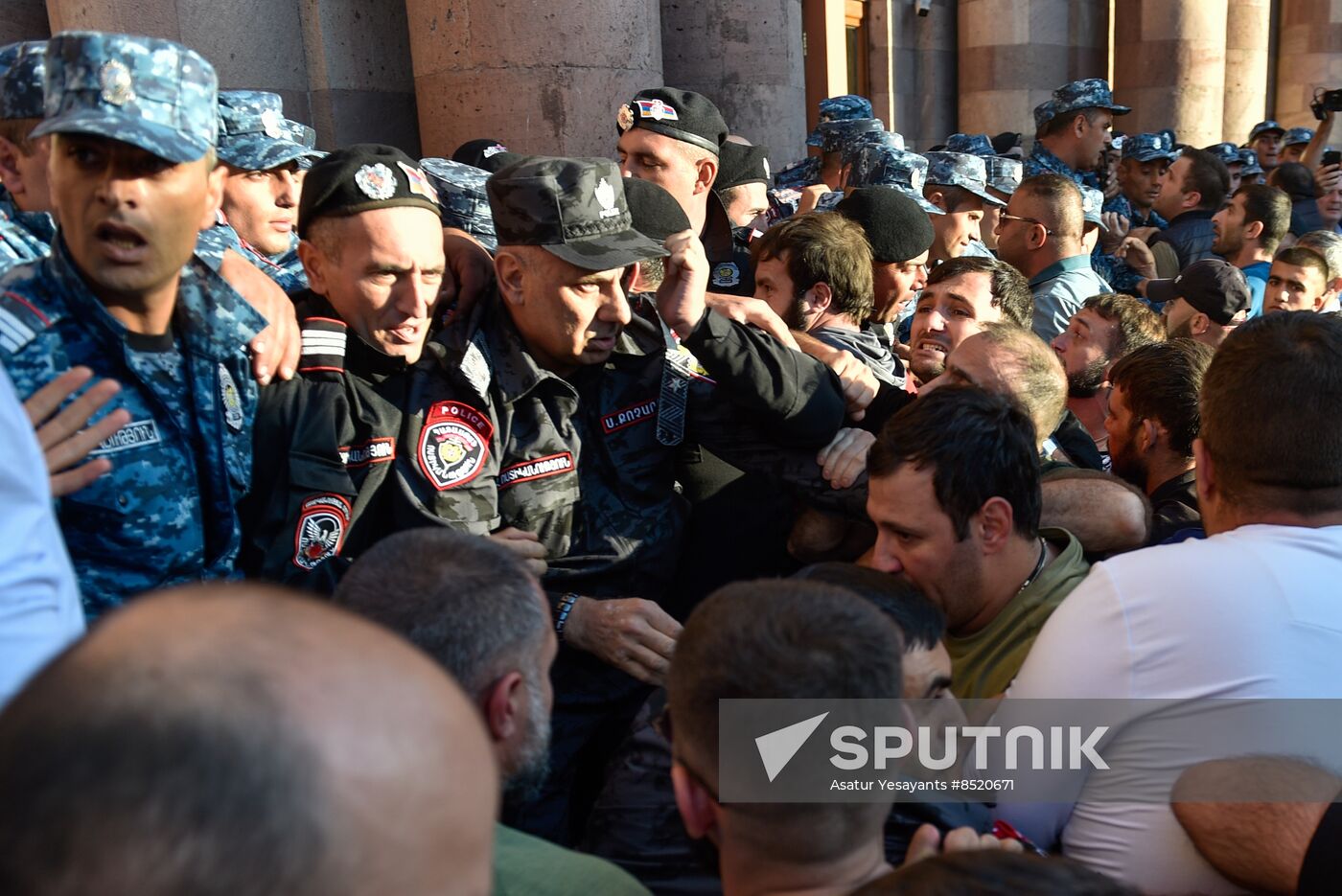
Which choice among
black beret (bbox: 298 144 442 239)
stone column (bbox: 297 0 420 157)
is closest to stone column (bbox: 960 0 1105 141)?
stone column (bbox: 297 0 420 157)

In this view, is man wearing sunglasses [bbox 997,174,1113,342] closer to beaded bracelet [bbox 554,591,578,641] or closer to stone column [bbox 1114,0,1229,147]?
beaded bracelet [bbox 554,591,578,641]

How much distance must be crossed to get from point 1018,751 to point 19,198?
256cm

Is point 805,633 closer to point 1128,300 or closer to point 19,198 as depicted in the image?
point 19,198

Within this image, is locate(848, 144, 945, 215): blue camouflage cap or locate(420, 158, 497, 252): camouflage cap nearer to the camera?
locate(420, 158, 497, 252): camouflage cap

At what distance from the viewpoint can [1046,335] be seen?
4930mm

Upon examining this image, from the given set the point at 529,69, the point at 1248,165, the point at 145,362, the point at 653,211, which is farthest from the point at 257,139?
the point at 1248,165

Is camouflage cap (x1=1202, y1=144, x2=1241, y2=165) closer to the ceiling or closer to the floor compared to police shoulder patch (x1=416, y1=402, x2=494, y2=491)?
closer to the ceiling

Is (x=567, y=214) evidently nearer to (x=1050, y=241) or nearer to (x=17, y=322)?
(x=17, y=322)

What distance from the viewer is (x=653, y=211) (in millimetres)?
2902

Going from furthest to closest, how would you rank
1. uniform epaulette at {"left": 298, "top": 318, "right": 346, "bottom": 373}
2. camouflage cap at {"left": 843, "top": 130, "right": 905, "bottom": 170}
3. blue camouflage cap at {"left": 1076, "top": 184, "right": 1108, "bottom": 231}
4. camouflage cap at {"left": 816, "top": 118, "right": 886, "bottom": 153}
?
camouflage cap at {"left": 816, "top": 118, "right": 886, "bottom": 153}
camouflage cap at {"left": 843, "top": 130, "right": 905, "bottom": 170}
blue camouflage cap at {"left": 1076, "top": 184, "right": 1108, "bottom": 231}
uniform epaulette at {"left": 298, "top": 318, "right": 346, "bottom": 373}

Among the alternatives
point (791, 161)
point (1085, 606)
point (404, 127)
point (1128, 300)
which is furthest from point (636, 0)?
point (1085, 606)

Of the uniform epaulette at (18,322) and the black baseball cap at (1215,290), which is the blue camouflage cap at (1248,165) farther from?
the uniform epaulette at (18,322)

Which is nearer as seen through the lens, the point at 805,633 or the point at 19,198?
the point at 805,633

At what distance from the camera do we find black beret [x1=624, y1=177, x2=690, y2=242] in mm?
2869
